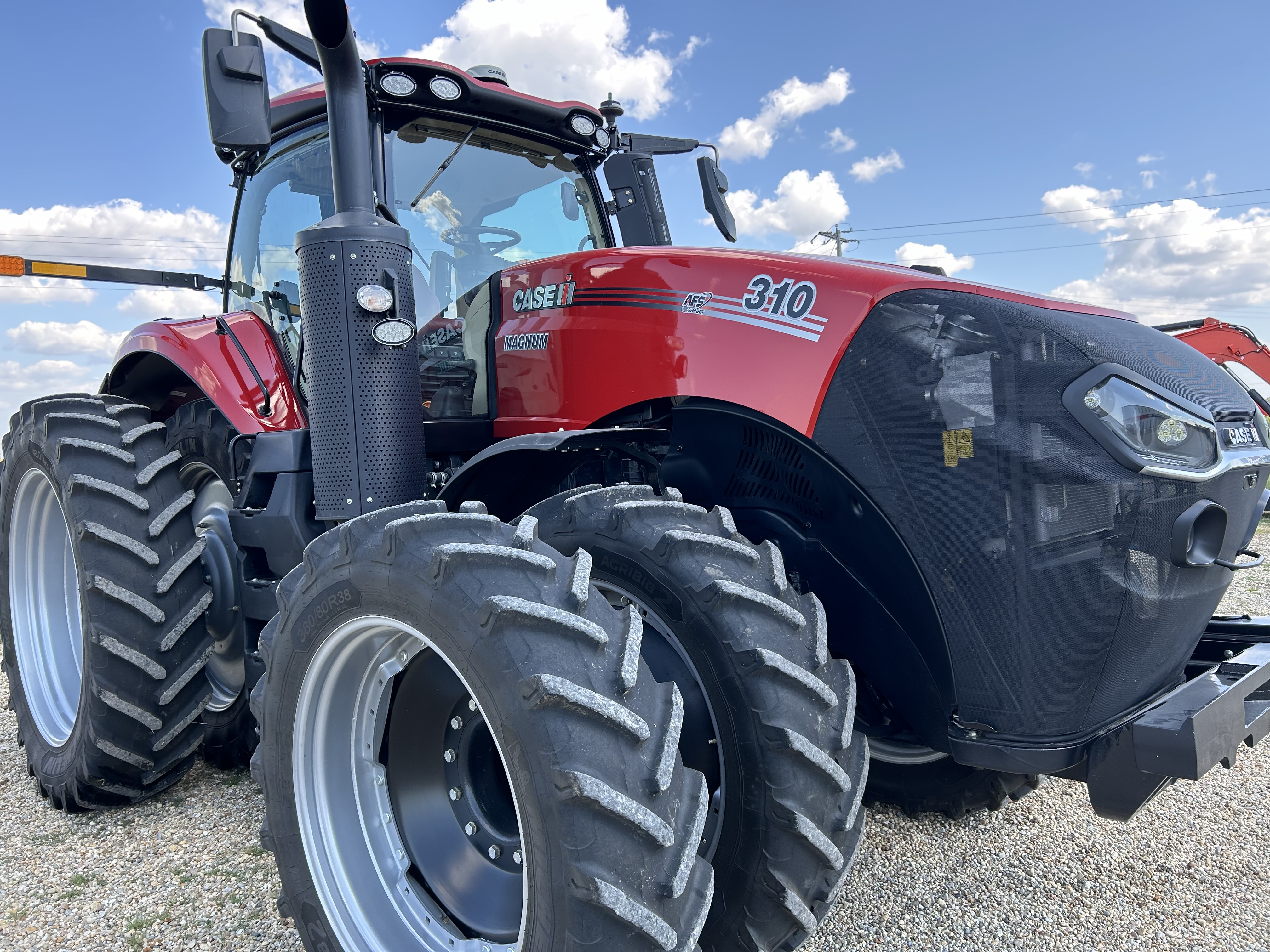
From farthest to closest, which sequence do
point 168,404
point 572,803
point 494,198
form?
point 168,404 < point 494,198 < point 572,803

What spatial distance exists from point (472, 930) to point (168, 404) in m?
3.23

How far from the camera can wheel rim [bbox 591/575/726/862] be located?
6.13ft

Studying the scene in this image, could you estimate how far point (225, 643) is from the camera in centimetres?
321

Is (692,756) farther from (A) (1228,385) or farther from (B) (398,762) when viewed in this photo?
(A) (1228,385)

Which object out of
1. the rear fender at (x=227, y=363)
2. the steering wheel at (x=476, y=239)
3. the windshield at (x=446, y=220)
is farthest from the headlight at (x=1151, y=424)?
the rear fender at (x=227, y=363)

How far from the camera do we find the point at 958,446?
186 cm

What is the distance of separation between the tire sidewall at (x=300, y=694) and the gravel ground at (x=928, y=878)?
467mm

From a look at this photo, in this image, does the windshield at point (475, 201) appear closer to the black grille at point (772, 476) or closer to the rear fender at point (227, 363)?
the rear fender at point (227, 363)

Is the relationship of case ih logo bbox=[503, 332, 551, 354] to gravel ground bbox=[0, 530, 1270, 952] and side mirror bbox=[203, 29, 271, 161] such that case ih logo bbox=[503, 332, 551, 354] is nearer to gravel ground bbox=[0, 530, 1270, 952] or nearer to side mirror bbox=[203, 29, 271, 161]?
side mirror bbox=[203, 29, 271, 161]

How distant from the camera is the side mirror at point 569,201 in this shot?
11.0 feet

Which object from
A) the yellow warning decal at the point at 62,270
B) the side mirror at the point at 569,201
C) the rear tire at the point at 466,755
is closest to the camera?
the rear tire at the point at 466,755

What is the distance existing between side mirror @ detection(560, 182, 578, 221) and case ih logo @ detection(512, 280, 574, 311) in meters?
0.74

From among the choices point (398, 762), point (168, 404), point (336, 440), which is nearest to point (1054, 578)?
point (398, 762)

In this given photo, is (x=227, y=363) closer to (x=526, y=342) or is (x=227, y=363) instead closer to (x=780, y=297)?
(x=526, y=342)
